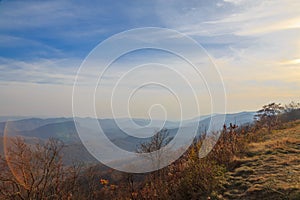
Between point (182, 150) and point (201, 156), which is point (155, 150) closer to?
point (182, 150)

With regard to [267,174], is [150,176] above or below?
below

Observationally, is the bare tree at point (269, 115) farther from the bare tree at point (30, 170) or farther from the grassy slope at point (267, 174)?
the bare tree at point (30, 170)

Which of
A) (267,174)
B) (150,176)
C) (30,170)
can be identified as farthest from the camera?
(150,176)

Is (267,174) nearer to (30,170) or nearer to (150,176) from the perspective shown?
(150,176)

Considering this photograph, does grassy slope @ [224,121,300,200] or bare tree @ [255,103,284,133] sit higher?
bare tree @ [255,103,284,133]

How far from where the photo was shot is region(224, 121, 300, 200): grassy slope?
569 cm

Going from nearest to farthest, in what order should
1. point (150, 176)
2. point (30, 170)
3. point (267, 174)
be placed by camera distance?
1. point (267, 174)
2. point (30, 170)
3. point (150, 176)

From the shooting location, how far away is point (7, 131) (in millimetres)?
11227

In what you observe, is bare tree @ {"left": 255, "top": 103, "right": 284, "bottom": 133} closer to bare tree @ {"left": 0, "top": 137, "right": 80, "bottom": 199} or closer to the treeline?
the treeline

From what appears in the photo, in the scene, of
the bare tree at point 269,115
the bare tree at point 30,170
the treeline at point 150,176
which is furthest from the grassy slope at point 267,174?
the bare tree at point 269,115

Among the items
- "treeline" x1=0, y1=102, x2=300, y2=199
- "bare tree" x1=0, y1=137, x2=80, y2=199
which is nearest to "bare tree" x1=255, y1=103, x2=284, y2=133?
"treeline" x1=0, y1=102, x2=300, y2=199

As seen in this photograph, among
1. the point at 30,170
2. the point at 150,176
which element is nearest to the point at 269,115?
the point at 150,176

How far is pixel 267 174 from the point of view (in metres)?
7.08

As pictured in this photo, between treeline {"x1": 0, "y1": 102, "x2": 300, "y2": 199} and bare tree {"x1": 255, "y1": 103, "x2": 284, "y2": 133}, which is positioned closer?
treeline {"x1": 0, "y1": 102, "x2": 300, "y2": 199}
